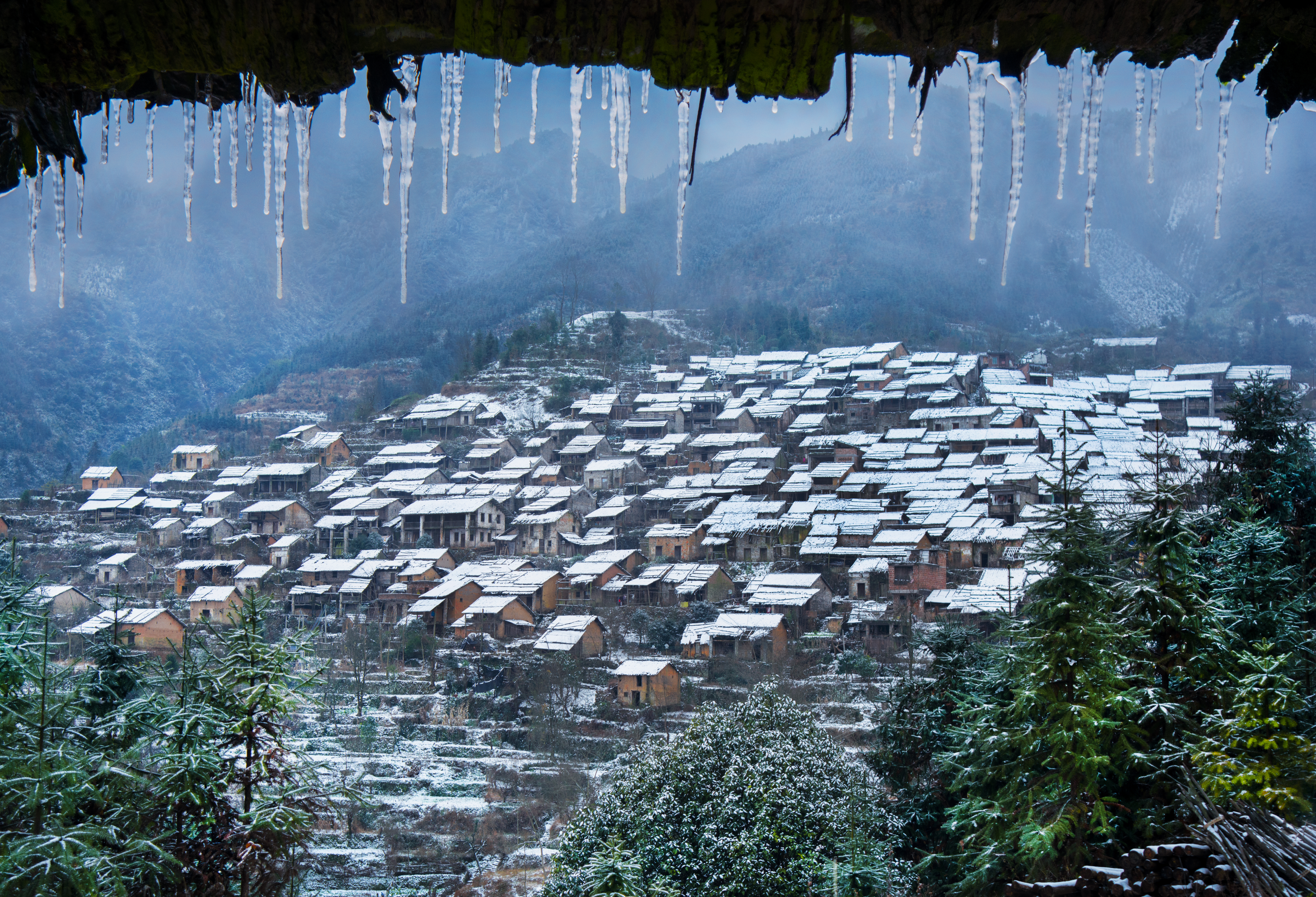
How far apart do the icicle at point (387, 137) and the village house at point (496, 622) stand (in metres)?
19.0

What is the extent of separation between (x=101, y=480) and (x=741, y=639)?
28.7m

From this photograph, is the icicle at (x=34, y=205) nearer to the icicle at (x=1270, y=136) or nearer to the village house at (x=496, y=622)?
the icicle at (x=1270, y=136)

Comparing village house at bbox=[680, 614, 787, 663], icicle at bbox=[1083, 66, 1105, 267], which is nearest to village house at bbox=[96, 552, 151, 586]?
village house at bbox=[680, 614, 787, 663]

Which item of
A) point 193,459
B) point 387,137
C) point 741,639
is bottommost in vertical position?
point 193,459

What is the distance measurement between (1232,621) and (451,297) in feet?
239

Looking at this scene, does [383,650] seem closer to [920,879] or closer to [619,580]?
[619,580]

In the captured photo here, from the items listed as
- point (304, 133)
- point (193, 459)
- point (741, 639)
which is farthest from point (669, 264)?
point (304, 133)

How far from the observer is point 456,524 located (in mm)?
28438

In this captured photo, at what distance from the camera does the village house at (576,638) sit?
64.1 ft

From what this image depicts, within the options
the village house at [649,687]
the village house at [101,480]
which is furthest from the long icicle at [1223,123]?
the village house at [101,480]

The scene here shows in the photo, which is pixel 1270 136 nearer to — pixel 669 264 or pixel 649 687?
pixel 649 687

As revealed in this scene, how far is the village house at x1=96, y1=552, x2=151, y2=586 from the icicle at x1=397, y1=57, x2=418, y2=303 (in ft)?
90.3

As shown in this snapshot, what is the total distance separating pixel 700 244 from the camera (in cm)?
8700

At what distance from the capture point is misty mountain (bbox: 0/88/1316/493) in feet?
199
